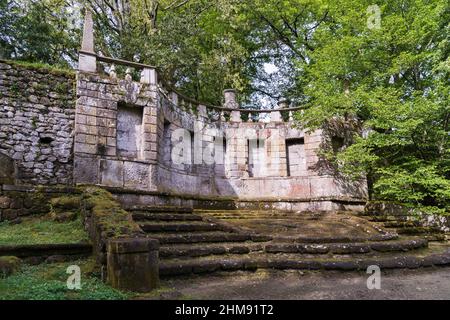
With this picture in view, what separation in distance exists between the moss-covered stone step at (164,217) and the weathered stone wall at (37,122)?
341 centimetres

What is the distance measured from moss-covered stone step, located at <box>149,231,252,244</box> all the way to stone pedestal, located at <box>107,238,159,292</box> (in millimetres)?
1922

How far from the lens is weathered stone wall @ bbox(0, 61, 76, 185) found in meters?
9.68

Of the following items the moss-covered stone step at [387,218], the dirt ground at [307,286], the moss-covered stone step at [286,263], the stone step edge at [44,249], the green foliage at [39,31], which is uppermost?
the green foliage at [39,31]

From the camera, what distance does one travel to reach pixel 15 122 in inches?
385

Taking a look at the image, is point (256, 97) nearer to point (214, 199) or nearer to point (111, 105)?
point (214, 199)

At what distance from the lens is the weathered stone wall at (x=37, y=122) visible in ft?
31.8

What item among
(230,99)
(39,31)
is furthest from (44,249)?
(39,31)

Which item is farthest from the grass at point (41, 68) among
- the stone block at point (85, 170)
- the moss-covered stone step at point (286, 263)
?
the moss-covered stone step at point (286, 263)

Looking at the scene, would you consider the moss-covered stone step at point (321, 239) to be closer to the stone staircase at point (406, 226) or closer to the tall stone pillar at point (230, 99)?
the stone staircase at point (406, 226)

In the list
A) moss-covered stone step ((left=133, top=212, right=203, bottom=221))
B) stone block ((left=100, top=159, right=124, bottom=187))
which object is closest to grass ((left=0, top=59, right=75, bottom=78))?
stone block ((left=100, top=159, right=124, bottom=187))

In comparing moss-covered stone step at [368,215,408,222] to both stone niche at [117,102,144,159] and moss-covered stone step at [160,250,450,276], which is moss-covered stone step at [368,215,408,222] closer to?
moss-covered stone step at [160,250,450,276]

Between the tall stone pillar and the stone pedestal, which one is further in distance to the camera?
the tall stone pillar

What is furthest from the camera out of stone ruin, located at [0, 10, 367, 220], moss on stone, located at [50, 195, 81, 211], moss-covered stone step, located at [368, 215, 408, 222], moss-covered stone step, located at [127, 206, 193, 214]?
moss-covered stone step, located at [368, 215, 408, 222]

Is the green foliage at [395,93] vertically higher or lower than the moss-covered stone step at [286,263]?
higher
